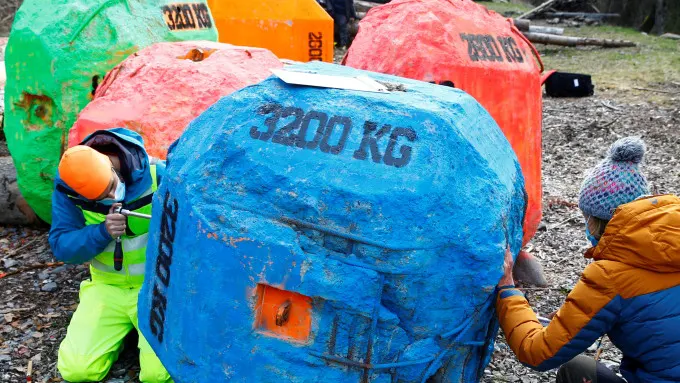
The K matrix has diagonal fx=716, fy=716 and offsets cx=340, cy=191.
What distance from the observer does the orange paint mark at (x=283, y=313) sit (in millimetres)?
2316

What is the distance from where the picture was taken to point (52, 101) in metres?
4.49

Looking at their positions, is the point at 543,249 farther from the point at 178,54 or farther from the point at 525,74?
the point at 178,54

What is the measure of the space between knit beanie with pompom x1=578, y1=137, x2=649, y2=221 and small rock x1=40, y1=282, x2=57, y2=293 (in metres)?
3.01

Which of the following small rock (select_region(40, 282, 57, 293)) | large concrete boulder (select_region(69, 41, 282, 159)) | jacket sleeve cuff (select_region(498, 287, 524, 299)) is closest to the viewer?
jacket sleeve cuff (select_region(498, 287, 524, 299))

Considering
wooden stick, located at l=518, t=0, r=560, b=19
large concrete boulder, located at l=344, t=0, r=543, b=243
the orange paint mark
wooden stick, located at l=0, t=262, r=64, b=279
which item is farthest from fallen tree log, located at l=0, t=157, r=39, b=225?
wooden stick, located at l=518, t=0, r=560, b=19

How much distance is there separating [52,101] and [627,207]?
11.7 ft

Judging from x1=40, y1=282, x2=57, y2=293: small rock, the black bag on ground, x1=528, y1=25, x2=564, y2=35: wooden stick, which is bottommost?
x1=528, y1=25, x2=564, y2=35: wooden stick

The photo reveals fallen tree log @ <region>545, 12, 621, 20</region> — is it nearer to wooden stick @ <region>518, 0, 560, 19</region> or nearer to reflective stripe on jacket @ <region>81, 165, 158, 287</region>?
wooden stick @ <region>518, 0, 560, 19</region>

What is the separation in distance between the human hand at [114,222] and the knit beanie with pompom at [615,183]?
6.48 ft

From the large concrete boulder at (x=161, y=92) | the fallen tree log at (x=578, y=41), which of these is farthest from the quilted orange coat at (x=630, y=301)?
the fallen tree log at (x=578, y=41)

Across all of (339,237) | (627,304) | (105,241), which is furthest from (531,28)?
(339,237)

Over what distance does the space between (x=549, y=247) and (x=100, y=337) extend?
294cm

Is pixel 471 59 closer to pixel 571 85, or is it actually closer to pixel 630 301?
pixel 630 301

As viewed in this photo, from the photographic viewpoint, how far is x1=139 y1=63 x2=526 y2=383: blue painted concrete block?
88.1 inches
